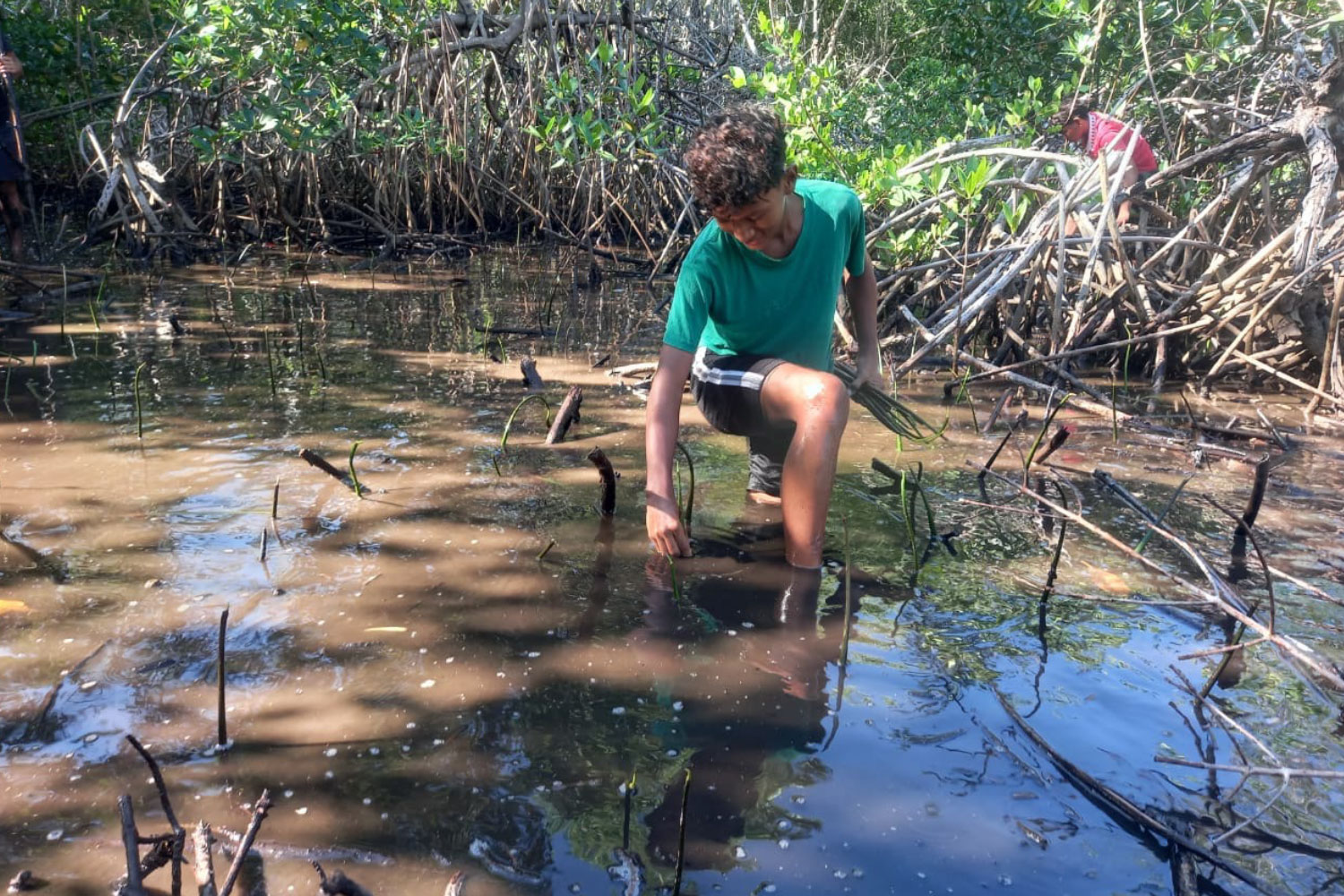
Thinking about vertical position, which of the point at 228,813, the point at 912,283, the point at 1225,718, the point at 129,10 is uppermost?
the point at 129,10

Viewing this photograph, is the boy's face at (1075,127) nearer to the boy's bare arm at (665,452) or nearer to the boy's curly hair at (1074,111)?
the boy's curly hair at (1074,111)

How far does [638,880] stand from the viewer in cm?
153

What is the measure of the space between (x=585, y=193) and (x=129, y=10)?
4355 millimetres

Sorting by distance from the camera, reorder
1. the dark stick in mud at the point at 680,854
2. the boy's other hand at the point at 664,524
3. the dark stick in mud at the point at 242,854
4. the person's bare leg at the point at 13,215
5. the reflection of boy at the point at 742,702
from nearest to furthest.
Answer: the dark stick in mud at the point at 242,854, the dark stick in mud at the point at 680,854, the reflection of boy at the point at 742,702, the boy's other hand at the point at 664,524, the person's bare leg at the point at 13,215

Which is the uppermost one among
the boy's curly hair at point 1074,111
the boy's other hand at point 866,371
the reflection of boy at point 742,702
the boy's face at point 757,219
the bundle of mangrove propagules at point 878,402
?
the boy's curly hair at point 1074,111

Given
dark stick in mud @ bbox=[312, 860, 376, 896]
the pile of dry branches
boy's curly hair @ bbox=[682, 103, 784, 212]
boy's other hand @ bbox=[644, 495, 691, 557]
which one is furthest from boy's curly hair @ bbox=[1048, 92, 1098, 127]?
dark stick in mud @ bbox=[312, 860, 376, 896]

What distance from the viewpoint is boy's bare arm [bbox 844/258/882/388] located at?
124 inches

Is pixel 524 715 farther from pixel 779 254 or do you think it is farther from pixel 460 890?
pixel 779 254

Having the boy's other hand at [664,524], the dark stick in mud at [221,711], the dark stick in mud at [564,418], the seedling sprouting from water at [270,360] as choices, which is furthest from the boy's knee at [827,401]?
the seedling sprouting from water at [270,360]

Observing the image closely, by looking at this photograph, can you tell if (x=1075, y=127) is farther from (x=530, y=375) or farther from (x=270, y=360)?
(x=270, y=360)

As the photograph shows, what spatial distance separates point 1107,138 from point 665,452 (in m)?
3.68

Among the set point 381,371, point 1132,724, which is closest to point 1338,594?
point 1132,724

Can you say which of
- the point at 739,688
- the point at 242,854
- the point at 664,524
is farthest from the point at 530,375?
the point at 242,854

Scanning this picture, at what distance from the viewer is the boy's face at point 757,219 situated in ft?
8.17
